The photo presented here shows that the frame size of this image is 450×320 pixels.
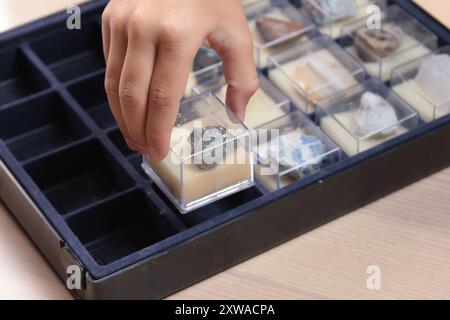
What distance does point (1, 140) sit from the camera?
1.25 meters

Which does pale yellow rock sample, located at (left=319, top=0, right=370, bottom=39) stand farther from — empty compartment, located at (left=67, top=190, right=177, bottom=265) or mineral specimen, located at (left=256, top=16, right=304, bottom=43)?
empty compartment, located at (left=67, top=190, right=177, bottom=265)

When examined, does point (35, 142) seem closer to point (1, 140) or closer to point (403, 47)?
point (1, 140)

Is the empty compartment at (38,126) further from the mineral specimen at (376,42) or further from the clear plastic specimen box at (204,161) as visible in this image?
the mineral specimen at (376,42)

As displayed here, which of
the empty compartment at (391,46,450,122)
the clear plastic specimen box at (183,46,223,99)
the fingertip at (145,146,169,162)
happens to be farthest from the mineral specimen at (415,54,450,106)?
the fingertip at (145,146,169,162)

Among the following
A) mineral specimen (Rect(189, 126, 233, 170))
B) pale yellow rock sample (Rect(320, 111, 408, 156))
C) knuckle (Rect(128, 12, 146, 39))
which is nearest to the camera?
knuckle (Rect(128, 12, 146, 39))

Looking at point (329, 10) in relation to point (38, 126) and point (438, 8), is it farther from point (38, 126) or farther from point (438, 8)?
point (38, 126)

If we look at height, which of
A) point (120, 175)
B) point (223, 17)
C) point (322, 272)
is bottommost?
point (322, 272)

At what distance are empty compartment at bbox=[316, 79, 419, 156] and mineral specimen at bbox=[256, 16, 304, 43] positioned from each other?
0.12 metres

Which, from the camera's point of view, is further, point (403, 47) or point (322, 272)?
point (403, 47)

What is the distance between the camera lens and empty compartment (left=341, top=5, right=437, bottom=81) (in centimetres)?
132

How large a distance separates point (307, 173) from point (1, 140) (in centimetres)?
31

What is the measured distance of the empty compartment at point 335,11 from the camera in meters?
1.36

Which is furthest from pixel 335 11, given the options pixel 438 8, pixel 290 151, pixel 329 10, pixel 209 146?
pixel 209 146
